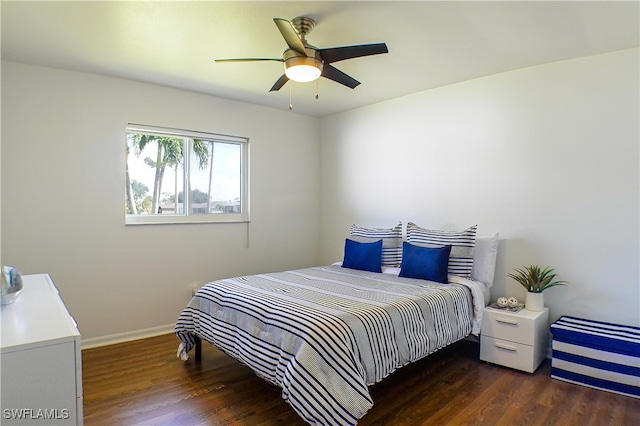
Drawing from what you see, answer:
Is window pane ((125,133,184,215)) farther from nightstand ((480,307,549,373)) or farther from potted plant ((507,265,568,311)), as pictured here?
potted plant ((507,265,568,311))

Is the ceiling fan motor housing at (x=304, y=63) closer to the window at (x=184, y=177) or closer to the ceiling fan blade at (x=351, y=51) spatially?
the ceiling fan blade at (x=351, y=51)

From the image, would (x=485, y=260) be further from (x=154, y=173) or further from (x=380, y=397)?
(x=154, y=173)

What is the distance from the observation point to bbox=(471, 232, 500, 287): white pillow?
129 inches

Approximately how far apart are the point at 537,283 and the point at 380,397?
1.61 meters

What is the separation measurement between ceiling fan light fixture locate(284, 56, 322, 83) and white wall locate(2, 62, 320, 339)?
188cm

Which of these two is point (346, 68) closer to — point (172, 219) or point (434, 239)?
point (434, 239)

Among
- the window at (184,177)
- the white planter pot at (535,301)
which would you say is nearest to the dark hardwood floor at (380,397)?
the white planter pot at (535,301)

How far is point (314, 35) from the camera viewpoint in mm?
2555

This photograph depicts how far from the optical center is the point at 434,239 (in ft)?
11.3

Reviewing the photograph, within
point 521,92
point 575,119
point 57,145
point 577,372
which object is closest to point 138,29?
point 57,145

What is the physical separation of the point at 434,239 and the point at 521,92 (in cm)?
147

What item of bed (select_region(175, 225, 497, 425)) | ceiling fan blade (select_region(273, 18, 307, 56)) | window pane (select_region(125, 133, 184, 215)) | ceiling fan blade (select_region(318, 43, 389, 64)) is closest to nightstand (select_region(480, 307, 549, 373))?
bed (select_region(175, 225, 497, 425))

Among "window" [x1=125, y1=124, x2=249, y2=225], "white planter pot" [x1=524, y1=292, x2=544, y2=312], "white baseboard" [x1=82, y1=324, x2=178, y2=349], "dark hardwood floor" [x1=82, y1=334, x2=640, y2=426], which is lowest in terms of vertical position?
"dark hardwood floor" [x1=82, y1=334, x2=640, y2=426]

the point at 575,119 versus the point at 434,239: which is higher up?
the point at 575,119
